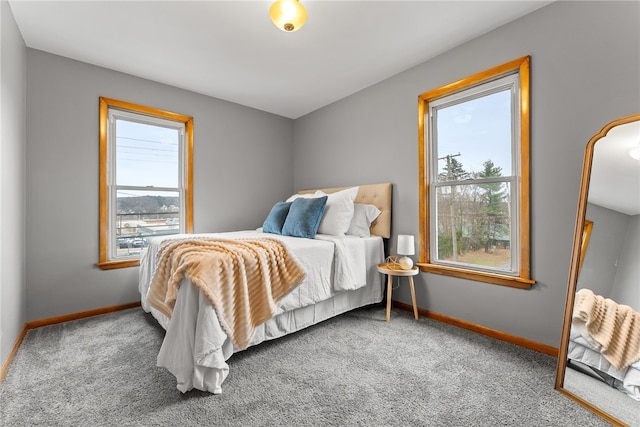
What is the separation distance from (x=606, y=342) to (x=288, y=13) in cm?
260

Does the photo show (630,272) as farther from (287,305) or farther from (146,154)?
(146,154)

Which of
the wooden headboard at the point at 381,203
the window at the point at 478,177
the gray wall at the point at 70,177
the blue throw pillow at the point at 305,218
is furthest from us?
the wooden headboard at the point at 381,203

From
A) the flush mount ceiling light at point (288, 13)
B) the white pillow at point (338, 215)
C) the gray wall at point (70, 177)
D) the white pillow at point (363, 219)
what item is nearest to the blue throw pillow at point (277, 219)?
the white pillow at point (338, 215)

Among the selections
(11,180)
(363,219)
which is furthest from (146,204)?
(363,219)

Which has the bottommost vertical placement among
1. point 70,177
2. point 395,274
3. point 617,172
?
point 395,274

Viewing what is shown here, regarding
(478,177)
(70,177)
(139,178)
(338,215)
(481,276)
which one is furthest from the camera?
(139,178)

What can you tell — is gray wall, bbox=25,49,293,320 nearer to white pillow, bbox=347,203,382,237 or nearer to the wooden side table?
white pillow, bbox=347,203,382,237

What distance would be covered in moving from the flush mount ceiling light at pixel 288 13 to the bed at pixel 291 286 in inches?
60.7

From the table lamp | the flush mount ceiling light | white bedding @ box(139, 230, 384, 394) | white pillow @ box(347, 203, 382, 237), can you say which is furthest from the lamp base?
the flush mount ceiling light

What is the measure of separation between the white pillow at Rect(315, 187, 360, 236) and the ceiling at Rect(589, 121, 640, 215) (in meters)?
1.86

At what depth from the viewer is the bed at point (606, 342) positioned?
1333mm

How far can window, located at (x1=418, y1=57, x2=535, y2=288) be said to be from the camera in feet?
7.26

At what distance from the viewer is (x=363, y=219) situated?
3.11 meters

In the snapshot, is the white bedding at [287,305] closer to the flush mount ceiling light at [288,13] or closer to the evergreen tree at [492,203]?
the evergreen tree at [492,203]
